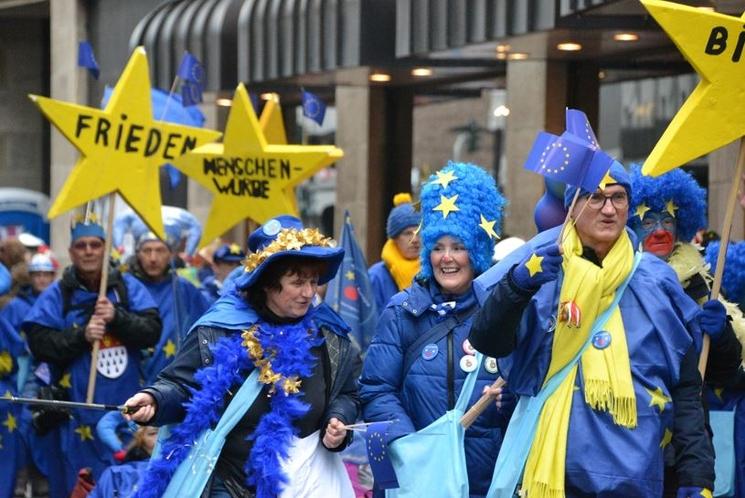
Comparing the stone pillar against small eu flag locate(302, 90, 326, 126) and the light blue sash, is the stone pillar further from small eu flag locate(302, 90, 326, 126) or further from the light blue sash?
the light blue sash

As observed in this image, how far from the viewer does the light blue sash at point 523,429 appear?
5.88m

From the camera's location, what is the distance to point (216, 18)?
22406mm

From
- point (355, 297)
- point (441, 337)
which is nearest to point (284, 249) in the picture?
point (441, 337)

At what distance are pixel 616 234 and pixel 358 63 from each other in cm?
1252

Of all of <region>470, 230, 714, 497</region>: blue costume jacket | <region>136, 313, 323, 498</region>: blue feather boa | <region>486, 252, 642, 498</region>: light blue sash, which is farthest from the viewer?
<region>136, 313, 323, 498</region>: blue feather boa

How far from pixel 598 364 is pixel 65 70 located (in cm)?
2466

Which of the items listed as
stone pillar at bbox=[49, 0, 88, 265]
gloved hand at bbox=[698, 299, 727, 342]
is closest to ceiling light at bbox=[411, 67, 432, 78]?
stone pillar at bbox=[49, 0, 88, 265]

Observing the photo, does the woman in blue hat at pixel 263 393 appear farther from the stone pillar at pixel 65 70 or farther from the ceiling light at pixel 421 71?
the stone pillar at pixel 65 70

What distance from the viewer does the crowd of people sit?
19.0ft

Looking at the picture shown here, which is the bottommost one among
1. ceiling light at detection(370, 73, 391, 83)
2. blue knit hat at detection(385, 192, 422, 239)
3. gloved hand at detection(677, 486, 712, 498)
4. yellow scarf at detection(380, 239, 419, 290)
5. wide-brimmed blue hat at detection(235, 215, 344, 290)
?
gloved hand at detection(677, 486, 712, 498)

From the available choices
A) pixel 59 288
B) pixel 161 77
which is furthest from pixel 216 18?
pixel 59 288

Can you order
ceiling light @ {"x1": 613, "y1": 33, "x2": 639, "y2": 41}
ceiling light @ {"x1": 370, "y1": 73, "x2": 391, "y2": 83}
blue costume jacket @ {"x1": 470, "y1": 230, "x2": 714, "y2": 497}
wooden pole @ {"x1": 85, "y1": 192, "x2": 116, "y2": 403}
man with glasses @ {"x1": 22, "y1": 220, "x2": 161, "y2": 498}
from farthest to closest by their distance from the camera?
ceiling light @ {"x1": 370, "y1": 73, "x2": 391, "y2": 83}, ceiling light @ {"x1": 613, "y1": 33, "x2": 639, "y2": 41}, man with glasses @ {"x1": 22, "y1": 220, "x2": 161, "y2": 498}, wooden pole @ {"x1": 85, "y1": 192, "x2": 116, "y2": 403}, blue costume jacket @ {"x1": 470, "y1": 230, "x2": 714, "y2": 497}

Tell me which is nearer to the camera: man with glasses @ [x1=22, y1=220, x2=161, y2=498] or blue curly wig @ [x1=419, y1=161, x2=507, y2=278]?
blue curly wig @ [x1=419, y1=161, x2=507, y2=278]

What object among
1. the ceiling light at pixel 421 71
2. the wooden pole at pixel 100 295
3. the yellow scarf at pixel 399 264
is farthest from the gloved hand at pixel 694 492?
the ceiling light at pixel 421 71
